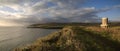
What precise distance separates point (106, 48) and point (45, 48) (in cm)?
689

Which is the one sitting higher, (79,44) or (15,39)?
(79,44)

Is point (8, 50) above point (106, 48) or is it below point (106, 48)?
below

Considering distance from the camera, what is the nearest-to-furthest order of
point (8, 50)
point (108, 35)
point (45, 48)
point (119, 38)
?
point (45, 48)
point (119, 38)
point (108, 35)
point (8, 50)

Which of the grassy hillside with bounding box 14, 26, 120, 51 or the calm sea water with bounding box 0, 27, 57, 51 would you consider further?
the calm sea water with bounding box 0, 27, 57, 51

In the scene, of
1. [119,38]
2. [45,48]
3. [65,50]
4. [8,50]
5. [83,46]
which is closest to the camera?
[45,48]

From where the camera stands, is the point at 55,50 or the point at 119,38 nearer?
the point at 55,50

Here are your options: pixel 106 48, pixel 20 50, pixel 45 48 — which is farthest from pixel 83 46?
pixel 20 50

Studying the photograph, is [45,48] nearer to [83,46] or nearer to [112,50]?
[83,46]

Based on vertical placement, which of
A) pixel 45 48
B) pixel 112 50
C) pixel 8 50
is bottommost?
pixel 8 50

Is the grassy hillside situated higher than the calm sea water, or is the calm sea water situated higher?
the grassy hillside

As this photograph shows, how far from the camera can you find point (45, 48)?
49.6 feet

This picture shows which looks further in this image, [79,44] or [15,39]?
[15,39]

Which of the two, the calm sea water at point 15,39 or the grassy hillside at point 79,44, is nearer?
the grassy hillside at point 79,44

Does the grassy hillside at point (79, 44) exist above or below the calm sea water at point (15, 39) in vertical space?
above
